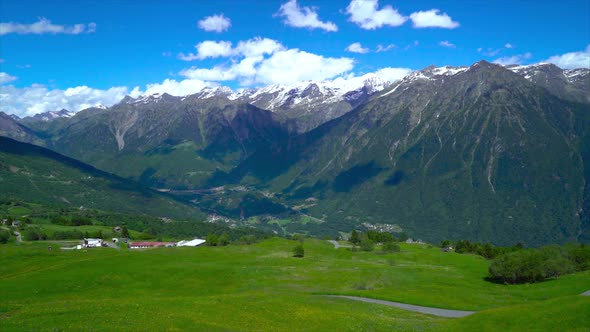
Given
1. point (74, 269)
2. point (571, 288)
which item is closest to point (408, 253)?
point (571, 288)

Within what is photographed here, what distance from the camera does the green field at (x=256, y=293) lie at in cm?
5291

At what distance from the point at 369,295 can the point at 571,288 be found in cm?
3922

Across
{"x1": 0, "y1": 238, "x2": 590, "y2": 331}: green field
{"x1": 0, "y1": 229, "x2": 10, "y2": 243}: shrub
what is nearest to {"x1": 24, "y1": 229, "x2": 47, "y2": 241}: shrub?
{"x1": 0, "y1": 229, "x2": 10, "y2": 243}: shrub

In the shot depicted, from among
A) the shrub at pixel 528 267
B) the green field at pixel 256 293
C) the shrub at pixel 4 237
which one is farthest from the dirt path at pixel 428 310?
the shrub at pixel 4 237

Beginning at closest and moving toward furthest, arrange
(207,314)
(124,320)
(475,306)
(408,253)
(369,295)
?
(124,320) → (207,314) → (475,306) → (369,295) → (408,253)

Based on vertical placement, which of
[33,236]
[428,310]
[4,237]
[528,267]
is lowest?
[33,236]

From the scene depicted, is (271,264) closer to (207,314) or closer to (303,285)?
(303,285)

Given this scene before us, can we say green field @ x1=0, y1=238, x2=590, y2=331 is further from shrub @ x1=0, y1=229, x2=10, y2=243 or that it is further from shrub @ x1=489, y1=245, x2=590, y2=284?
shrub @ x1=0, y1=229, x2=10, y2=243

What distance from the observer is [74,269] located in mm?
104438

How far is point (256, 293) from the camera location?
77812 millimetres

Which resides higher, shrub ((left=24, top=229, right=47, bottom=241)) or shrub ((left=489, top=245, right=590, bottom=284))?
shrub ((left=489, top=245, right=590, bottom=284))

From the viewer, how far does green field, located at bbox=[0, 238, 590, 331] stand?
2083 inches

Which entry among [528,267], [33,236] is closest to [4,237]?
[33,236]

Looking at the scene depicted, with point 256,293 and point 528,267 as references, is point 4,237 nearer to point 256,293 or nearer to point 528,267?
point 256,293
